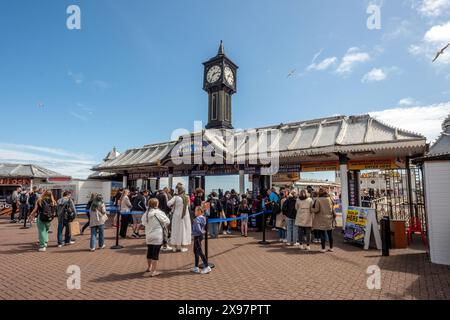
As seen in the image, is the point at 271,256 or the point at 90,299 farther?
the point at 271,256

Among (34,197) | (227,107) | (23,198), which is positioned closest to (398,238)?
(34,197)

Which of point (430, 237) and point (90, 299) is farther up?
point (430, 237)

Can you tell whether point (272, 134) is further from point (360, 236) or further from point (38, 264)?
point (38, 264)

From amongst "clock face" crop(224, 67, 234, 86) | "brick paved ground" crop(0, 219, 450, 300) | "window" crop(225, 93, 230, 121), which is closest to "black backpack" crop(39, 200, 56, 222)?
"brick paved ground" crop(0, 219, 450, 300)

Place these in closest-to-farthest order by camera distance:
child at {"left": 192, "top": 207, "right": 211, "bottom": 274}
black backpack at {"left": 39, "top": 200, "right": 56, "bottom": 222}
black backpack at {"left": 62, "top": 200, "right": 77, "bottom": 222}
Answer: child at {"left": 192, "top": 207, "right": 211, "bottom": 274}
black backpack at {"left": 39, "top": 200, "right": 56, "bottom": 222}
black backpack at {"left": 62, "top": 200, "right": 77, "bottom": 222}

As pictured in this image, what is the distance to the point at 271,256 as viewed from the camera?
7172mm

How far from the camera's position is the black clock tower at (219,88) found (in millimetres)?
21828

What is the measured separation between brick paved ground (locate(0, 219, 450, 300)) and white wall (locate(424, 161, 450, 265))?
1.62 feet

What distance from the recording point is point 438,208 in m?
6.67

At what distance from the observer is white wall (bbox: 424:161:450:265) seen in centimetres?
645

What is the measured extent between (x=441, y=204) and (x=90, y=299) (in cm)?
833

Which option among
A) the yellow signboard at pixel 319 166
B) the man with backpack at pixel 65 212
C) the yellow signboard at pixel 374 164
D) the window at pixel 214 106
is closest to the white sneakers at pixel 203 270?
the man with backpack at pixel 65 212

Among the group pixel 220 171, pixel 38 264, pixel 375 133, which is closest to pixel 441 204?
Answer: pixel 375 133

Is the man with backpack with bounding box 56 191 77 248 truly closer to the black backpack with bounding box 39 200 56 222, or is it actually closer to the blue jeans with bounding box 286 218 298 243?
the black backpack with bounding box 39 200 56 222
